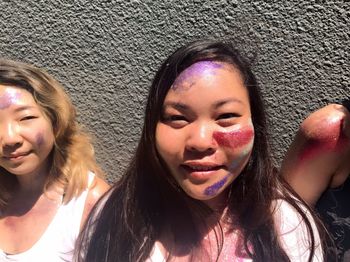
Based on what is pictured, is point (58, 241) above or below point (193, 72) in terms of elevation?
below

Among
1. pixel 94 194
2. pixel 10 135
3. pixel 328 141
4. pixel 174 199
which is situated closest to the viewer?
pixel 174 199

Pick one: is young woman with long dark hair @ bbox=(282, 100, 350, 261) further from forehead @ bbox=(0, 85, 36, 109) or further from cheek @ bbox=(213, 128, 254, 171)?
forehead @ bbox=(0, 85, 36, 109)

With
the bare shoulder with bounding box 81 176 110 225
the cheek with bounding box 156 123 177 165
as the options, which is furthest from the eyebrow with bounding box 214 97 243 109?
the bare shoulder with bounding box 81 176 110 225

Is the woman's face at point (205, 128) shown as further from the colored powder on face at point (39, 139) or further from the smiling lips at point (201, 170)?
the colored powder on face at point (39, 139)

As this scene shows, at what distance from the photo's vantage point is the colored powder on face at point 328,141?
1.41m

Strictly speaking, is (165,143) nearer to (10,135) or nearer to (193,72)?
(193,72)

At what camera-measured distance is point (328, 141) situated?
1.42m

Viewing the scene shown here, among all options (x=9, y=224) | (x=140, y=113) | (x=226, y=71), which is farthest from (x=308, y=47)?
(x=9, y=224)

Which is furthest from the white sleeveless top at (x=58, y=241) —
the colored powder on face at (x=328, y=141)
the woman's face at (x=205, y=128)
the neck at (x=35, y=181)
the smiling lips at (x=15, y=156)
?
the colored powder on face at (x=328, y=141)

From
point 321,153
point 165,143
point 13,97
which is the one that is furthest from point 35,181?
point 321,153

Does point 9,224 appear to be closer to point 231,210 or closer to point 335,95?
point 231,210

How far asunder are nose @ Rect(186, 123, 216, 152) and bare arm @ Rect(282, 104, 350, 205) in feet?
1.61

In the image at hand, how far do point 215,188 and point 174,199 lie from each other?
0.18 metres

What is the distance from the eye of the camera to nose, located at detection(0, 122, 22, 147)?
1.56 meters
